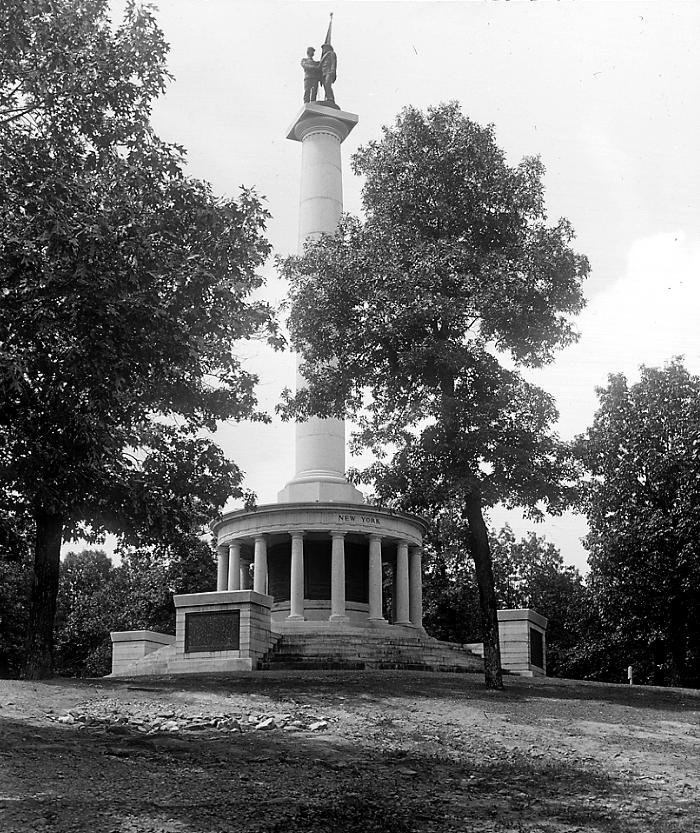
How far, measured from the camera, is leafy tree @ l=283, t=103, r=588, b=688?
2288 centimetres

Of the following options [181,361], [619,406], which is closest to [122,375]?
[181,361]

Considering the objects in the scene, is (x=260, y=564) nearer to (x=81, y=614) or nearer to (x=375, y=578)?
(x=375, y=578)

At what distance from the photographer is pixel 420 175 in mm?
24438

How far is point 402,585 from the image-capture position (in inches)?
1502

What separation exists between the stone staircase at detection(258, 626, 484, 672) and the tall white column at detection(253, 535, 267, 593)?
5.19 metres

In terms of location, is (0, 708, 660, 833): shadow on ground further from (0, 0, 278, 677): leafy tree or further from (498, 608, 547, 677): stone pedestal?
(498, 608, 547, 677): stone pedestal

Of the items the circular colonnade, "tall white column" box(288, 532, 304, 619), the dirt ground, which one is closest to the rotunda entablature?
the circular colonnade

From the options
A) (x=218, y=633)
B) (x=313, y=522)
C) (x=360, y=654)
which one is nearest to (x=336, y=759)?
(x=218, y=633)

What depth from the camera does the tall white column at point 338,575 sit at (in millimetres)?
35625

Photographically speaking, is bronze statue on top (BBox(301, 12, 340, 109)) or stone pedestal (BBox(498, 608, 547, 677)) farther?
bronze statue on top (BBox(301, 12, 340, 109))

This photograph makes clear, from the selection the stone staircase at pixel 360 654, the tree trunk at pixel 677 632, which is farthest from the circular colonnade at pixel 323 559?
the tree trunk at pixel 677 632

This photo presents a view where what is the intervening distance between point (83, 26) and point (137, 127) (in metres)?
1.69

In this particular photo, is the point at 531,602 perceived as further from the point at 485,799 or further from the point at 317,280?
the point at 485,799

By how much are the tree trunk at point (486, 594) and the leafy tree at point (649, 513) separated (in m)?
15.9
